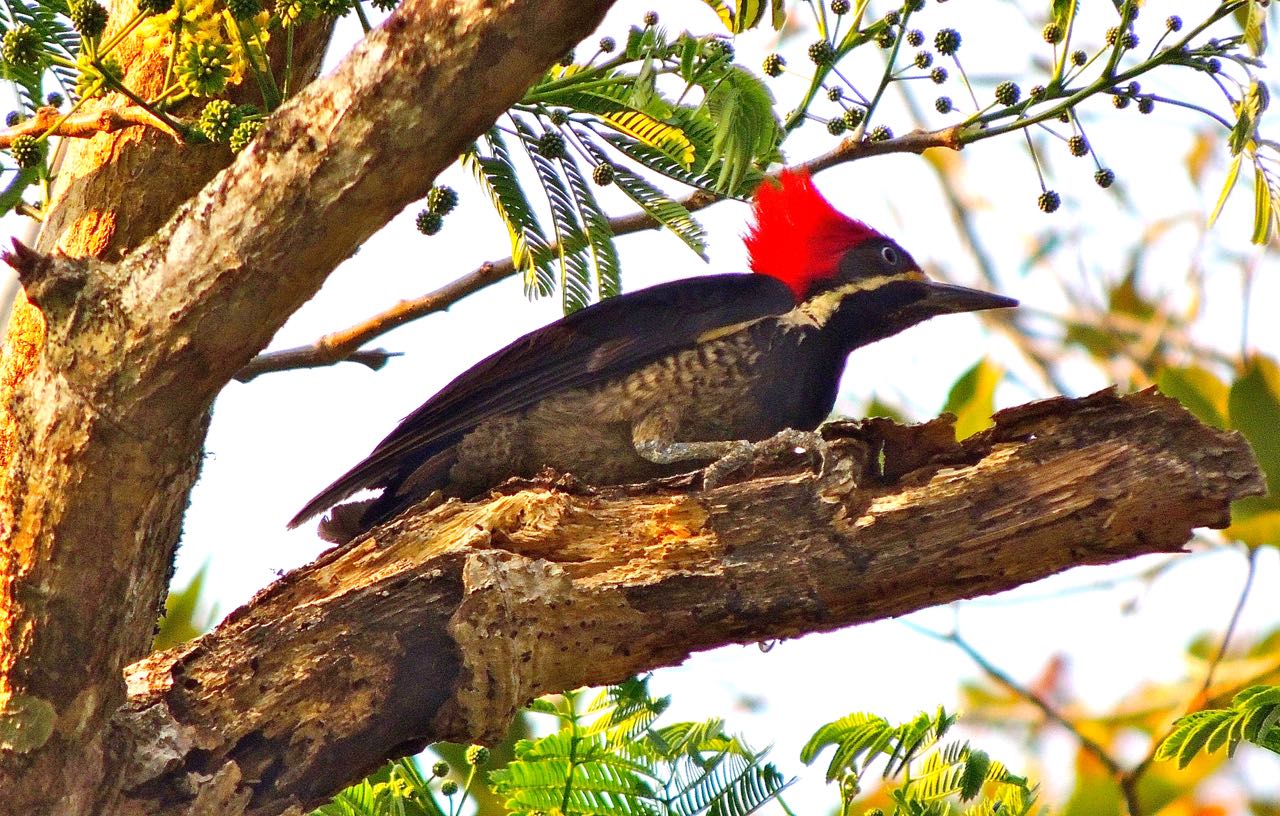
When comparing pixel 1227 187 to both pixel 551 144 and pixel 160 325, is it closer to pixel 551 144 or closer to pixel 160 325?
pixel 551 144

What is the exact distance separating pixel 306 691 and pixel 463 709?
0.38 meters

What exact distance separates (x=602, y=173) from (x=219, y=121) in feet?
3.76

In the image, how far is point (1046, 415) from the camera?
346 centimetres

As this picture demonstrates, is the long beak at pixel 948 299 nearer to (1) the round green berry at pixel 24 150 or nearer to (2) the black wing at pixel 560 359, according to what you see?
(2) the black wing at pixel 560 359

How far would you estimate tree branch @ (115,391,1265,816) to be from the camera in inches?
129

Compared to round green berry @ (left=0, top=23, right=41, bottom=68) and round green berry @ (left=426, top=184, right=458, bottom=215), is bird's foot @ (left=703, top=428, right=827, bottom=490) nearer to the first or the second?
round green berry @ (left=426, top=184, right=458, bottom=215)

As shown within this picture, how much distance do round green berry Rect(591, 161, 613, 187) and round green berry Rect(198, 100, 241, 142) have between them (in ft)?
3.54

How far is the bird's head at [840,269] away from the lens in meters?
4.76

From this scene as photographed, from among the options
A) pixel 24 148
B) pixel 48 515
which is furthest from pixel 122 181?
pixel 48 515

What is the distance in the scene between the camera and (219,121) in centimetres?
334

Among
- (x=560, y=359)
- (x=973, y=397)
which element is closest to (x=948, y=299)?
(x=973, y=397)

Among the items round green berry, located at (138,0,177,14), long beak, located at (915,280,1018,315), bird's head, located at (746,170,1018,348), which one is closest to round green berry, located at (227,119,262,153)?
round green berry, located at (138,0,177,14)

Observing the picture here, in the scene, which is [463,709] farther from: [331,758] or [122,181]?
[122,181]

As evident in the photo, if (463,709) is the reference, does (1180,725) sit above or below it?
below
